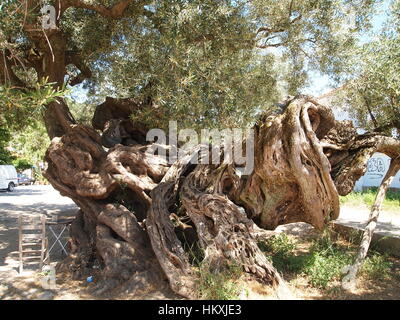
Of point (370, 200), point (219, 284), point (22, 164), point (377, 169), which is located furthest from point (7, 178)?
point (219, 284)

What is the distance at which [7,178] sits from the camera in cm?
2584

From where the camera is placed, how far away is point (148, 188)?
6.61 meters

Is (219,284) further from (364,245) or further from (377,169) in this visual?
(377,169)

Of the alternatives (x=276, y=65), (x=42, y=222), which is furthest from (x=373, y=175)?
(x=42, y=222)

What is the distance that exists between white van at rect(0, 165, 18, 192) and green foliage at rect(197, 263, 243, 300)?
25.1 meters

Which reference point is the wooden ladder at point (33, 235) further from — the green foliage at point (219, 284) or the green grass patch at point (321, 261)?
the green grass patch at point (321, 261)

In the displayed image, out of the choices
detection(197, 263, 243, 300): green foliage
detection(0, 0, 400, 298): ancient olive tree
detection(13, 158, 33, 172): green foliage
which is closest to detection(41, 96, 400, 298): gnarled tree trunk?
detection(0, 0, 400, 298): ancient olive tree

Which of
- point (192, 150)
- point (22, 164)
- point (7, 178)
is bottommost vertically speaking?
point (7, 178)

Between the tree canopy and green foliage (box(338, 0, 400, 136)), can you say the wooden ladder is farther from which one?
green foliage (box(338, 0, 400, 136))

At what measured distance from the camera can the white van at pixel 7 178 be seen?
2514cm

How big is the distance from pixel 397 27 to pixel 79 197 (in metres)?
7.32

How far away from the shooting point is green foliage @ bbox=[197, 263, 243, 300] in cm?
443

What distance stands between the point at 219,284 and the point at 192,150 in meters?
3.25

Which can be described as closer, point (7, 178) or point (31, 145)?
point (7, 178)
